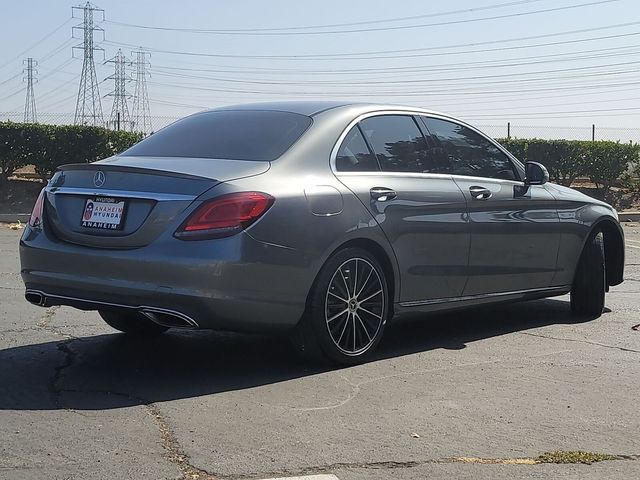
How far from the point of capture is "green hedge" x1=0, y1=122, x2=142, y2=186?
1969 centimetres

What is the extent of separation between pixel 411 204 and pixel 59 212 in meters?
2.13

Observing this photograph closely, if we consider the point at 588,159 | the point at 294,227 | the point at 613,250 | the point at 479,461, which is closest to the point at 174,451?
the point at 479,461

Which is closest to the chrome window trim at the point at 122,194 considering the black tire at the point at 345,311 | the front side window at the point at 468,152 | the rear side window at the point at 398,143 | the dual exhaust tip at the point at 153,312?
the dual exhaust tip at the point at 153,312

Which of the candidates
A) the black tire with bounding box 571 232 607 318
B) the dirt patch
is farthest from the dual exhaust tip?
the dirt patch

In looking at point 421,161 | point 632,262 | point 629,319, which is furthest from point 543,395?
point 632,262

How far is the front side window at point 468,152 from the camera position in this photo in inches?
265

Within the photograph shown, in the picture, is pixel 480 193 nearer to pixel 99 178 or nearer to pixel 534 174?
pixel 534 174

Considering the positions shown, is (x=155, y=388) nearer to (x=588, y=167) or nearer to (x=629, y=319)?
(x=629, y=319)

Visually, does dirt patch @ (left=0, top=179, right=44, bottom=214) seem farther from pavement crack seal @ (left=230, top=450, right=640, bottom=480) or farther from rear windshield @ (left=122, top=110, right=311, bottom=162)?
pavement crack seal @ (left=230, top=450, right=640, bottom=480)

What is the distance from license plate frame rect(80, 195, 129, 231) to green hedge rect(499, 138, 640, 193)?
1877 cm

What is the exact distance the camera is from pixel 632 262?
12.5 metres

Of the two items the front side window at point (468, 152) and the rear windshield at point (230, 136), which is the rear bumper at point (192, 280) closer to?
the rear windshield at point (230, 136)

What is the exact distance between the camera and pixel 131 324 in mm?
6516

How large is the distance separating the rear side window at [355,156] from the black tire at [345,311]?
1.70ft
